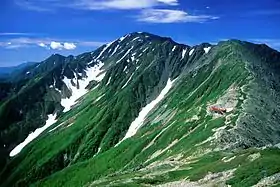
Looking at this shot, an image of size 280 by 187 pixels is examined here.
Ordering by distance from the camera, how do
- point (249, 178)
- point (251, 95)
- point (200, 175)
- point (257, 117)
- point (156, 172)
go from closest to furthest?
1. point (249, 178)
2. point (200, 175)
3. point (156, 172)
4. point (257, 117)
5. point (251, 95)

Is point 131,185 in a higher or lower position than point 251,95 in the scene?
lower

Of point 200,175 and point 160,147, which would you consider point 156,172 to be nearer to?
point 200,175

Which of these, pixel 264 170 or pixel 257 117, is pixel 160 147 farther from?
pixel 264 170

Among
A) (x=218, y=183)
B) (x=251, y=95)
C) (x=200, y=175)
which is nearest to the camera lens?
(x=218, y=183)

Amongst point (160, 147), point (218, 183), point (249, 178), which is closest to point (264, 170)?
point (249, 178)

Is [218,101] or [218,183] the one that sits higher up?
[218,101]

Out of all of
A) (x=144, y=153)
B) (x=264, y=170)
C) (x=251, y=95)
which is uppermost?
(x=251, y=95)

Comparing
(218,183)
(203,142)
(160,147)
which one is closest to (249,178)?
(218,183)

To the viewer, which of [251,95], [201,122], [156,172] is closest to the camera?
[156,172]

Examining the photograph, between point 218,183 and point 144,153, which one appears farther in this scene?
point 144,153
